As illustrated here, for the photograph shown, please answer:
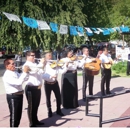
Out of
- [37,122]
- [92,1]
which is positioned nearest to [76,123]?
[37,122]

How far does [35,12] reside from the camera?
54.3ft

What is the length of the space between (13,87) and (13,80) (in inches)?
7.3

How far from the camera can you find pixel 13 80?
15.9 ft

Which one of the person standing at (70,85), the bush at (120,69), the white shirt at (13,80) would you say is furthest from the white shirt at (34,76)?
the bush at (120,69)

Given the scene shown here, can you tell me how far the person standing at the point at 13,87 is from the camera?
15.9 feet

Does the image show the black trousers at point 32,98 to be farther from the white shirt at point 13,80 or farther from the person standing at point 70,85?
the person standing at point 70,85

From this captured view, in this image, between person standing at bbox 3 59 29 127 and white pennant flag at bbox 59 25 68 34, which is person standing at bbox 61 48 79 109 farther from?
white pennant flag at bbox 59 25 68 34

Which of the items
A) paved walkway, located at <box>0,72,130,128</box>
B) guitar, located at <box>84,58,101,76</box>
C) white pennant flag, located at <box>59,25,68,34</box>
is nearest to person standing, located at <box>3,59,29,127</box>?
paved walkway, located at <box>0,72,130,128</box>

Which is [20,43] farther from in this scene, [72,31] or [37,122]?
[37,122]

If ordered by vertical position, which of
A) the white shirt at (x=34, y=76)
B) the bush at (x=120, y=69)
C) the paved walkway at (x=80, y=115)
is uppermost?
the white shirt at (x=34, y=76)

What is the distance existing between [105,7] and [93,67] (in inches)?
662

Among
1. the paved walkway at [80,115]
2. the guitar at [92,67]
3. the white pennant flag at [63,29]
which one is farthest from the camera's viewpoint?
the white pennant flag at [63,29]

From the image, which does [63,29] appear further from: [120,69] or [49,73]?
[49,73]

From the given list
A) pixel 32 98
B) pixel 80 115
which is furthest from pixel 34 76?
pixel 80 115
